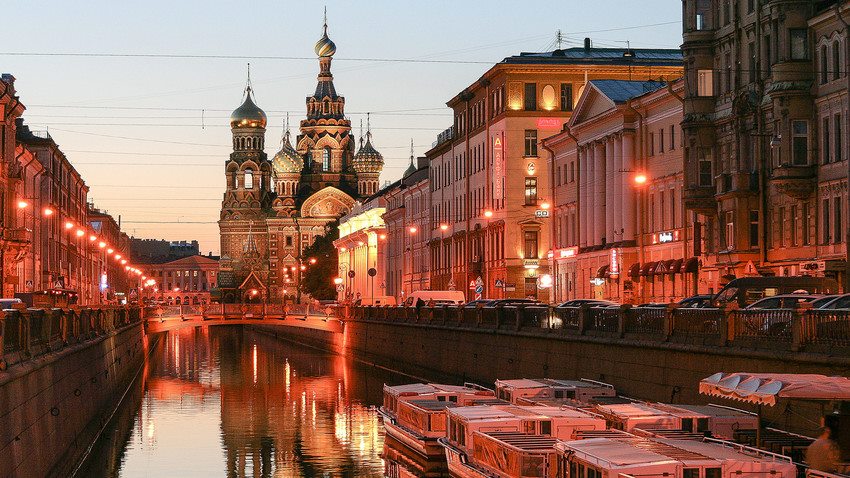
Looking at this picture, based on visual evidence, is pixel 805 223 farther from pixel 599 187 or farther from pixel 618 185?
pixel 599 187

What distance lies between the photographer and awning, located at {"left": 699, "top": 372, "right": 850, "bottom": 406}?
2453cm

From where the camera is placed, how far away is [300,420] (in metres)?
61.7

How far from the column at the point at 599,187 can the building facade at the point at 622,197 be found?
0.05 metres

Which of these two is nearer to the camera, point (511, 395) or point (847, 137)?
point (511, 395)

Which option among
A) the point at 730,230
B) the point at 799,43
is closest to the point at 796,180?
the point at 799,43


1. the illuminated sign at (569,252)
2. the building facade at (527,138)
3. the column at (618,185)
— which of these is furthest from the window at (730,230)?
the building facade at (527,138)

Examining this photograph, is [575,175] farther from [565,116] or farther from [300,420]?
[300,420]

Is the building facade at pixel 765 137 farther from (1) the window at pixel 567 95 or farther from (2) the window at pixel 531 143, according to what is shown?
(1) the window at pixel 567 95

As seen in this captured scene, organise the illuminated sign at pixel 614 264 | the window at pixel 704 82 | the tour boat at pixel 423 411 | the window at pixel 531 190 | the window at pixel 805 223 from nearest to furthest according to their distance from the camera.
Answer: the tour boat at pixel 423 411 < the window at pixel 805 223 < the window at pixel 704 82 < the illuminated sign at pixel 614 264 < the window at pixel 531 190

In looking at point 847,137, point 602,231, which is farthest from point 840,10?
point 602,231

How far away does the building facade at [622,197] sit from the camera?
75375 millimetres

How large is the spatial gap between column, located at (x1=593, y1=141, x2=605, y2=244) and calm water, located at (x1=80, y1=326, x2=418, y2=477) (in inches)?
558

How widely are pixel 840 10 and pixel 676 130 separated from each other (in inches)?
882

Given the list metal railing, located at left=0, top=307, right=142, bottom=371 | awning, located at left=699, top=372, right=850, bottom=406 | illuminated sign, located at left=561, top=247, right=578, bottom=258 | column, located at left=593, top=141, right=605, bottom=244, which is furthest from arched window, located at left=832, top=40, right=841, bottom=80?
illuminated sign, located at left=561, top=247, right=578, bottom=258
